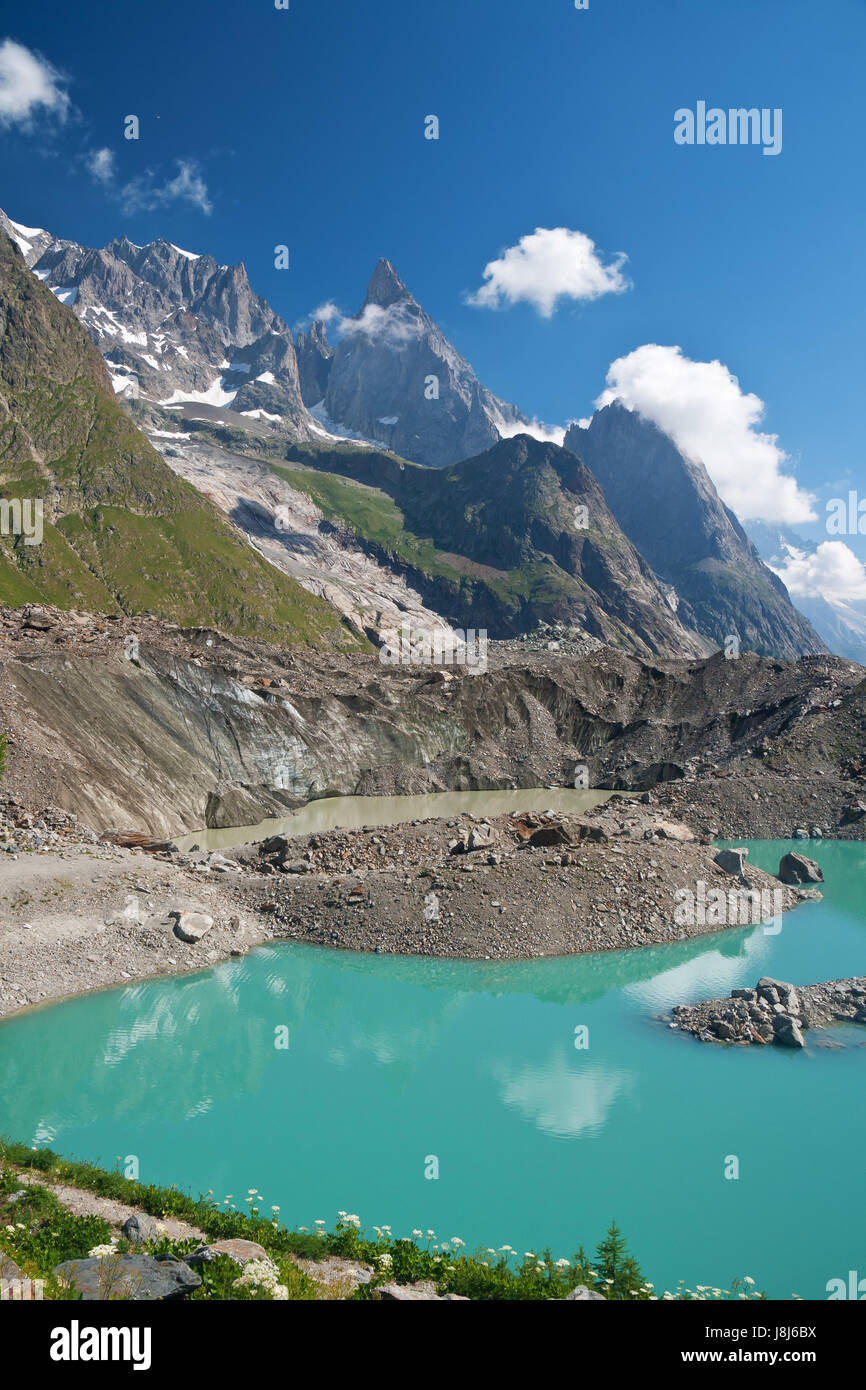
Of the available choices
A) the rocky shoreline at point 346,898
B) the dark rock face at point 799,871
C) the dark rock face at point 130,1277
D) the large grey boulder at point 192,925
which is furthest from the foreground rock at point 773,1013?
the dark rock face at point 130,1277

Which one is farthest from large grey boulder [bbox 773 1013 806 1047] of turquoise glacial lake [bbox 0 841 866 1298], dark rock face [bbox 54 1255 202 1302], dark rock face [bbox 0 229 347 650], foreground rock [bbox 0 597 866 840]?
dark rock face [bbox 0 229 347 650]

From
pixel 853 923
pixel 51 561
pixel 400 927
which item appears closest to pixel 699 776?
pixel 853 923

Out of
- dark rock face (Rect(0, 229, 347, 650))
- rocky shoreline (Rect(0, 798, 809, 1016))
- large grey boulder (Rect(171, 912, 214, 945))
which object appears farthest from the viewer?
dark rock face (Rect(0, 229, 347, 650))

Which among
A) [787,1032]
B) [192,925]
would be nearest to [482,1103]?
[787,1032]

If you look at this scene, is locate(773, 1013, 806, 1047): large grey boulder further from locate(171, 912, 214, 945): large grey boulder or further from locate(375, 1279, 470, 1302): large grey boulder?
locate(171, 912, 214, 945): large grey boulder

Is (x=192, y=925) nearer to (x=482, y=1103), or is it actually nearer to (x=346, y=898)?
(x=346, y=898)

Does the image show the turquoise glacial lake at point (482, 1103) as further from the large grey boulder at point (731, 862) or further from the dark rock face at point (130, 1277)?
the large grey boulder at point (731, 862)
